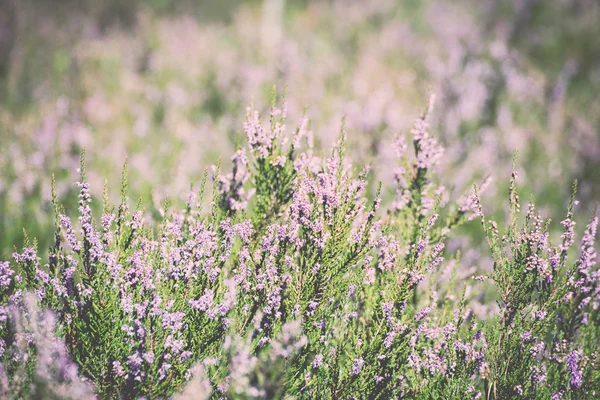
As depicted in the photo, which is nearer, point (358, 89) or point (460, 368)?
point (460, 368)

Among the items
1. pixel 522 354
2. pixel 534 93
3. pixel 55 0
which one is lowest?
pixel 522 354

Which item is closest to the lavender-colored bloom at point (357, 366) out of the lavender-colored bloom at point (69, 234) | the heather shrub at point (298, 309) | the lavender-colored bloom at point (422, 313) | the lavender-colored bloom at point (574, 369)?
the heather shrub at point (298, 309)

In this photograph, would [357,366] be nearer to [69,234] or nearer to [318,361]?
[318,361]

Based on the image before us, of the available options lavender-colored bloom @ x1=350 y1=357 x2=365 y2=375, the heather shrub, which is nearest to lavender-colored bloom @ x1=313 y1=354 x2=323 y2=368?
the heather shrub

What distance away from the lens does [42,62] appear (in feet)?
29.3

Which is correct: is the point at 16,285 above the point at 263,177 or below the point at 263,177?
below

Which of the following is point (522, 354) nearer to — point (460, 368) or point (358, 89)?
point (460, 368)

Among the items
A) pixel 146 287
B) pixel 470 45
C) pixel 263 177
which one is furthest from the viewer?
pixel 470 45

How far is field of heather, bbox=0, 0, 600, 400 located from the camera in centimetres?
213

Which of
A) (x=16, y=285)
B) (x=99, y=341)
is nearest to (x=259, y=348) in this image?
(x=99, y=341)

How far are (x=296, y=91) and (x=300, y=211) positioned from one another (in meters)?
5.33

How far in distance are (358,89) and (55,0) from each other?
11.8m

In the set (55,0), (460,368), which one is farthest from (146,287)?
(55,0)

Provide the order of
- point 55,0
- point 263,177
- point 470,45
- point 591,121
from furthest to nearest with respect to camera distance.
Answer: point 55,0
point 470,45
point 591,121
point 263,177
